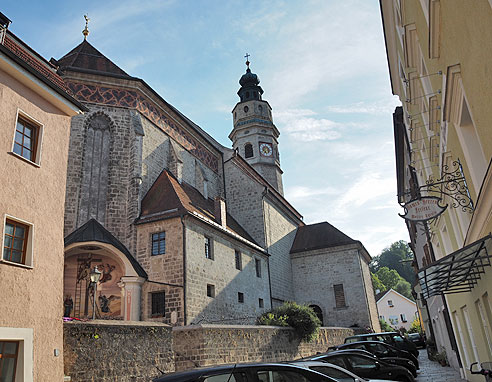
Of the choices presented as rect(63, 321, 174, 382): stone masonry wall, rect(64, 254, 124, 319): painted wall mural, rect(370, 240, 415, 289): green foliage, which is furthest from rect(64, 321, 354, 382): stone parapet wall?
rect(370, 240, 415, 289): green foliage

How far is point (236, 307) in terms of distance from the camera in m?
22.0

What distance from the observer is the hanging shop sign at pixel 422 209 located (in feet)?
23.4

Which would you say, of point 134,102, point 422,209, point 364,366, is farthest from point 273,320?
point 134,102

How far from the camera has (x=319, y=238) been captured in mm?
35406

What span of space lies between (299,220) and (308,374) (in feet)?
114

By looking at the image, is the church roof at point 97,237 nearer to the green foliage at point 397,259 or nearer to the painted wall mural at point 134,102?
the painted wall mural at point 134,102

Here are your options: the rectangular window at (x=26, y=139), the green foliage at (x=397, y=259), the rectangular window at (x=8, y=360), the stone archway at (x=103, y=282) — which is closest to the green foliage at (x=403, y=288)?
the green foliage at (x=397, y=259)

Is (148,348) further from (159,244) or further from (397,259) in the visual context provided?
(397,259)

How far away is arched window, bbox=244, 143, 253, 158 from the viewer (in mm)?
43688

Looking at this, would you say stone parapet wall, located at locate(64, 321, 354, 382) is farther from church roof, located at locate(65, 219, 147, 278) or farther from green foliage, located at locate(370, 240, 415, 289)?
green foliage, located at locate(370, 240, 415, 289)

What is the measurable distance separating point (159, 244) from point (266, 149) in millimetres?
25928

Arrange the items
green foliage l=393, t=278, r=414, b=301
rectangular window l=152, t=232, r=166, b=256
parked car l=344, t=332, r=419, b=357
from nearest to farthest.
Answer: parked car l=344, t=332, r=419, b=357
rectangular window l=152, t=232, r=166, b=256
green foliage l=393, t=278, r=414, b=301

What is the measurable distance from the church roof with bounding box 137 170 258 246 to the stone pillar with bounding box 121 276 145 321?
3.04m

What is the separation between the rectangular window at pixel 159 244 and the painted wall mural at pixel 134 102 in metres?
7.67
